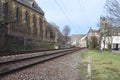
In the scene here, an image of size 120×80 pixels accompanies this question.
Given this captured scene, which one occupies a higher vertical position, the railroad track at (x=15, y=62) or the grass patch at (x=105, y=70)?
the railroad track at (x=15, y=62)

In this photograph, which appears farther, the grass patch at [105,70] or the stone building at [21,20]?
the stone building at [21,20]

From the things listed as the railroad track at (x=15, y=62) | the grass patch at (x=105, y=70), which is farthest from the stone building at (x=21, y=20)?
the grass patch at (x=105, y=70)

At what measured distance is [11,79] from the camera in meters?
11.9

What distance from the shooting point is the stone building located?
55.9m

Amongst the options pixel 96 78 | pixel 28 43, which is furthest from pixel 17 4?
pixel 96 78

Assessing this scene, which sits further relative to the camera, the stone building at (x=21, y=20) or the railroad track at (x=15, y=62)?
the stone building at (x=21, y=20)

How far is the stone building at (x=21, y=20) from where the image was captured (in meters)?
55.9

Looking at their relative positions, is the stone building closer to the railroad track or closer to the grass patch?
the railroad track

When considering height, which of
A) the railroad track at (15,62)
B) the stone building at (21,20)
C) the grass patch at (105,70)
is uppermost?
the stone building at (21,20)

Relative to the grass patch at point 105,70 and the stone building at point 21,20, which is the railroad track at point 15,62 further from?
the stone building at point 21,20

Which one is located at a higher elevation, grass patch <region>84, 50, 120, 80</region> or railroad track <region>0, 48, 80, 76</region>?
railroad track <region>0, 48, 80, 76</region>

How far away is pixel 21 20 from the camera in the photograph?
73750mm

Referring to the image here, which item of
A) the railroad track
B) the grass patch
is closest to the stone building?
the railroad track

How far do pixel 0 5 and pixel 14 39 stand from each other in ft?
39.0
